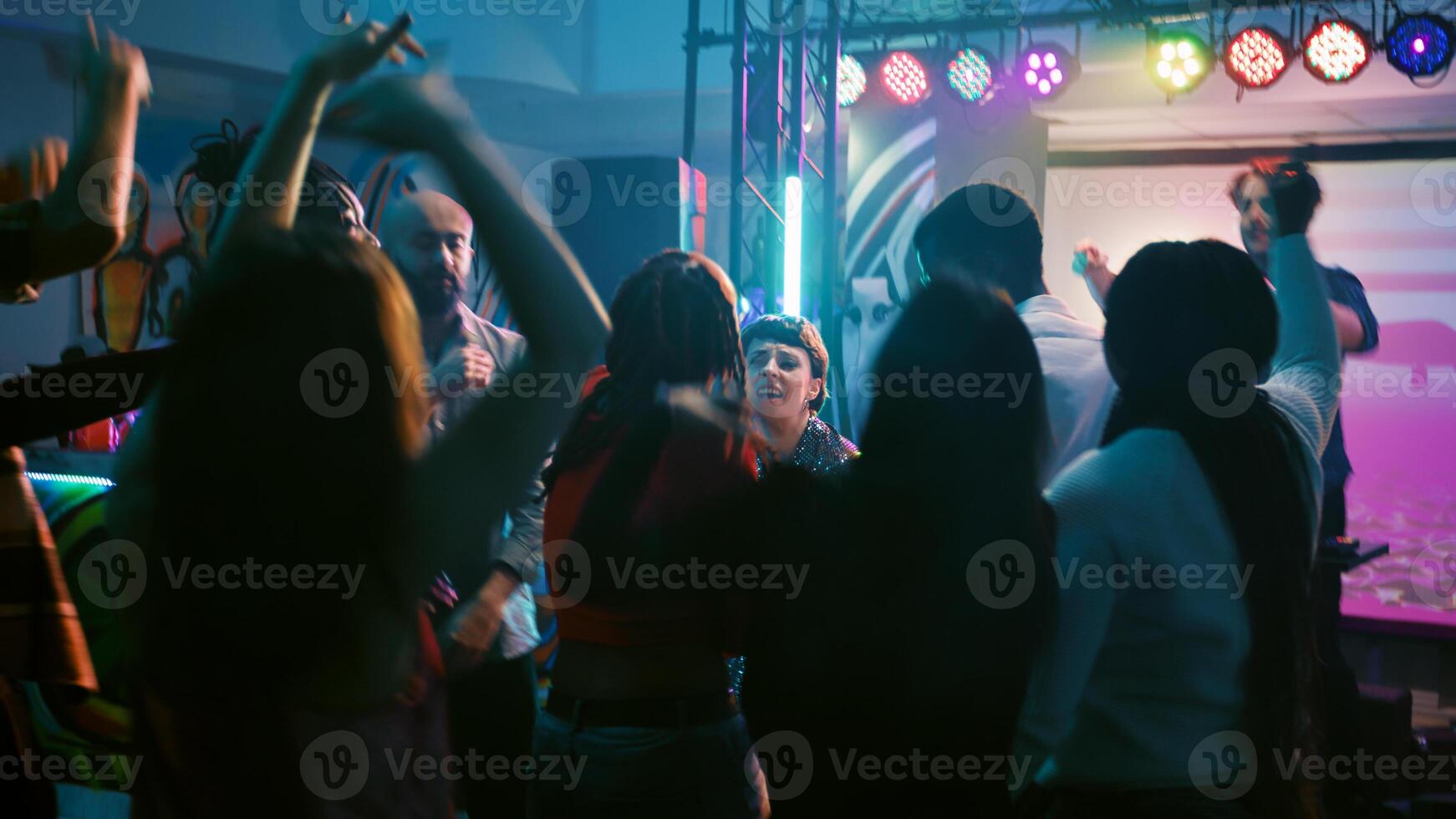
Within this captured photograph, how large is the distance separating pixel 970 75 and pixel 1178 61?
52.0 inches

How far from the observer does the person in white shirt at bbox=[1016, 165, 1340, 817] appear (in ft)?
3.86

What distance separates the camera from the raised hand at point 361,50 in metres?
0.77

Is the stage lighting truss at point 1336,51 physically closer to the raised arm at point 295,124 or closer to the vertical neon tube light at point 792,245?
the vertical neon tube light at point 792,245

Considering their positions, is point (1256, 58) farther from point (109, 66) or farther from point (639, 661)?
point (109, 66)

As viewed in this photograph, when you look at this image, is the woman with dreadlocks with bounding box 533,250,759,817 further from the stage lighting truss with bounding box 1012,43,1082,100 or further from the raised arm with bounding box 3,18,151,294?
the stage lighting truss with bounding box 1012,43,1082,100

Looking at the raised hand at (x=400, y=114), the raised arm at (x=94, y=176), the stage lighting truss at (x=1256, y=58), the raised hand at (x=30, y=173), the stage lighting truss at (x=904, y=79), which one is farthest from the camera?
the stage lighting truss at (x=904, y=79)

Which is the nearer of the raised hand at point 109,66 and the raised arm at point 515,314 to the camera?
the raised arm at point 515,314

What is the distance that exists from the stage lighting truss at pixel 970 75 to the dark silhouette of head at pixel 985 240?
5.48 metres

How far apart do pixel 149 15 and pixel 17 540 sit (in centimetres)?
750

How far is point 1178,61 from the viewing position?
6.36m

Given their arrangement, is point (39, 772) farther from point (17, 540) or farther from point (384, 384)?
point (384, 384)

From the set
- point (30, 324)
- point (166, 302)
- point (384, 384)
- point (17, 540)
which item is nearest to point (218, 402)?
point (384, 384)

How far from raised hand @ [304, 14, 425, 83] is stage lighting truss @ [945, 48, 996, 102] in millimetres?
6703

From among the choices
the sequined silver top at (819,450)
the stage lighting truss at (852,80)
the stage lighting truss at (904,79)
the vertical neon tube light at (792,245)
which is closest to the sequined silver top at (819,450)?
the sequined silver top at (819,450)
